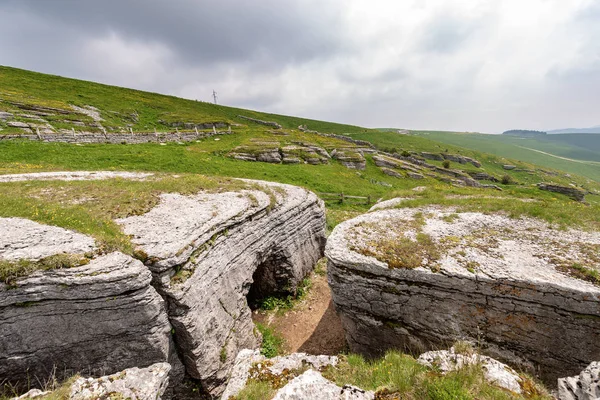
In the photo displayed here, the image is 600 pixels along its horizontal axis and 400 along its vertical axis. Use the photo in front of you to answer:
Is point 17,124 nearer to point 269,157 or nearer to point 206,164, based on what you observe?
point 206,164

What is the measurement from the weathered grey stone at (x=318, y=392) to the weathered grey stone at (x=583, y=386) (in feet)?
14.9

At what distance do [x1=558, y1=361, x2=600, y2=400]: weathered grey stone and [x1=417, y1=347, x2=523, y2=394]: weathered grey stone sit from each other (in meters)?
0.82

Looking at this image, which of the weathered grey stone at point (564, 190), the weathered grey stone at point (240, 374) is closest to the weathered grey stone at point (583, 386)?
the weathered grey stone at point (240, 374)

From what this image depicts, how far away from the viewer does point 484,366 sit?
6.25 m

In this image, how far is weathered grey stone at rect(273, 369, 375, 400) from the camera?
17.6 feet

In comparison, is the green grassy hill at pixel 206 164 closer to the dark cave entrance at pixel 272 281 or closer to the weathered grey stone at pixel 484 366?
the dark cave entrance at pixel 272 281

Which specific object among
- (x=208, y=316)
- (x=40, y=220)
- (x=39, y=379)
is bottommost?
(x=39, y=379)

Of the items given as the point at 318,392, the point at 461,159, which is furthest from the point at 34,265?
the point at 461,159

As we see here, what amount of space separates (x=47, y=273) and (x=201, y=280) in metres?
4.76

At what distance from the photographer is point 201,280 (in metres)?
10.4

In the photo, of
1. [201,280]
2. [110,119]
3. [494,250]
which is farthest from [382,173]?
[110,119]

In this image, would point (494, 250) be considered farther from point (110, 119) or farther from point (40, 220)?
point (110, 119)

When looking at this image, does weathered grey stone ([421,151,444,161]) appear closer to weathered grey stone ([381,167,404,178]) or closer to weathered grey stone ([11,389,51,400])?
weathered grey stone ([381,167,404,178])

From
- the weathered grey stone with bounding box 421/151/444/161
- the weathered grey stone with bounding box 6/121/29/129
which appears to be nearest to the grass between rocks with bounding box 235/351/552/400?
the weathered grey stone with bounding box 6/121/29/129
